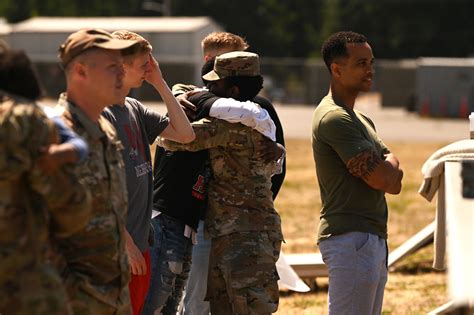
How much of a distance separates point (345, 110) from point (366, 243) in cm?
69

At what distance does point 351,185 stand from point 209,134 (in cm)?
78

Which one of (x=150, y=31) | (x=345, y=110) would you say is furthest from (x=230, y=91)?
(x=150, y=31)

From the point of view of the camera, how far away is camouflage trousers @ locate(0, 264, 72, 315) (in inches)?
155

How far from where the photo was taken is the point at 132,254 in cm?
530

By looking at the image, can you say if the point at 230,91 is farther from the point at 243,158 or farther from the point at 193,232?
the point at 193,232

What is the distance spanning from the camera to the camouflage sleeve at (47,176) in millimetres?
3811

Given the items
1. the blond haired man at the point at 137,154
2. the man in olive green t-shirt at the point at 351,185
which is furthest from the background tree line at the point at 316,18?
the blond haired man at the point at 137,154

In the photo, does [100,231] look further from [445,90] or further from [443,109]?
[445,90]

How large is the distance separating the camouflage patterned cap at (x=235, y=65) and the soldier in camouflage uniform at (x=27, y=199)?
80.2 inches

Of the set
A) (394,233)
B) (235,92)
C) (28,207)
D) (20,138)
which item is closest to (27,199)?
(28,207)

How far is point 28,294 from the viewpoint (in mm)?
3938

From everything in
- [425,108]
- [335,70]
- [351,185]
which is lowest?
[425,108]

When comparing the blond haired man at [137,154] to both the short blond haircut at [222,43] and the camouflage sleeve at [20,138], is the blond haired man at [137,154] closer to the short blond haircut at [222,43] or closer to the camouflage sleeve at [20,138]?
the short blond haircut at [222,43]

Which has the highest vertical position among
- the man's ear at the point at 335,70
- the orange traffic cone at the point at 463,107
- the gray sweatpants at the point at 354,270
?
the man's ear at the point at 335,70
